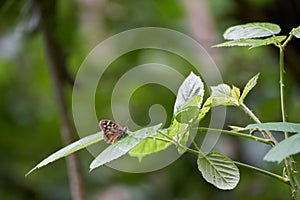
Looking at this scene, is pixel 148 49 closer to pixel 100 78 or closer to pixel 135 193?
pixel 100 78

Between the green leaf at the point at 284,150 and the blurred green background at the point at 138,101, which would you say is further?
the blurred green background at the point at 138,101

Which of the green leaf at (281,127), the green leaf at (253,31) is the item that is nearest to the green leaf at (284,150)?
the green leaf at (281,127)

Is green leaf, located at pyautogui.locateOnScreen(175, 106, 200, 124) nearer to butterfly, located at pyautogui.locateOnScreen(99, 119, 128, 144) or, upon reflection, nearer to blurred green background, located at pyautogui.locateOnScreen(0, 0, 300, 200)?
butterfly, located at pyautogui.locateOnScreen(99, 119, 128, 144)

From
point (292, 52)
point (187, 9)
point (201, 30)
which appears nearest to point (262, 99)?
point (292, 52)

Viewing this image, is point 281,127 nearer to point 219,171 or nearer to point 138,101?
point 219,171

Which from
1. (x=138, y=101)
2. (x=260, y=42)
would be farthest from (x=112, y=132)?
(x=138, y=101)

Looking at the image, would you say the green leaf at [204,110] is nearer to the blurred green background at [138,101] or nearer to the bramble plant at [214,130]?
the bramble plant at [214,130]
